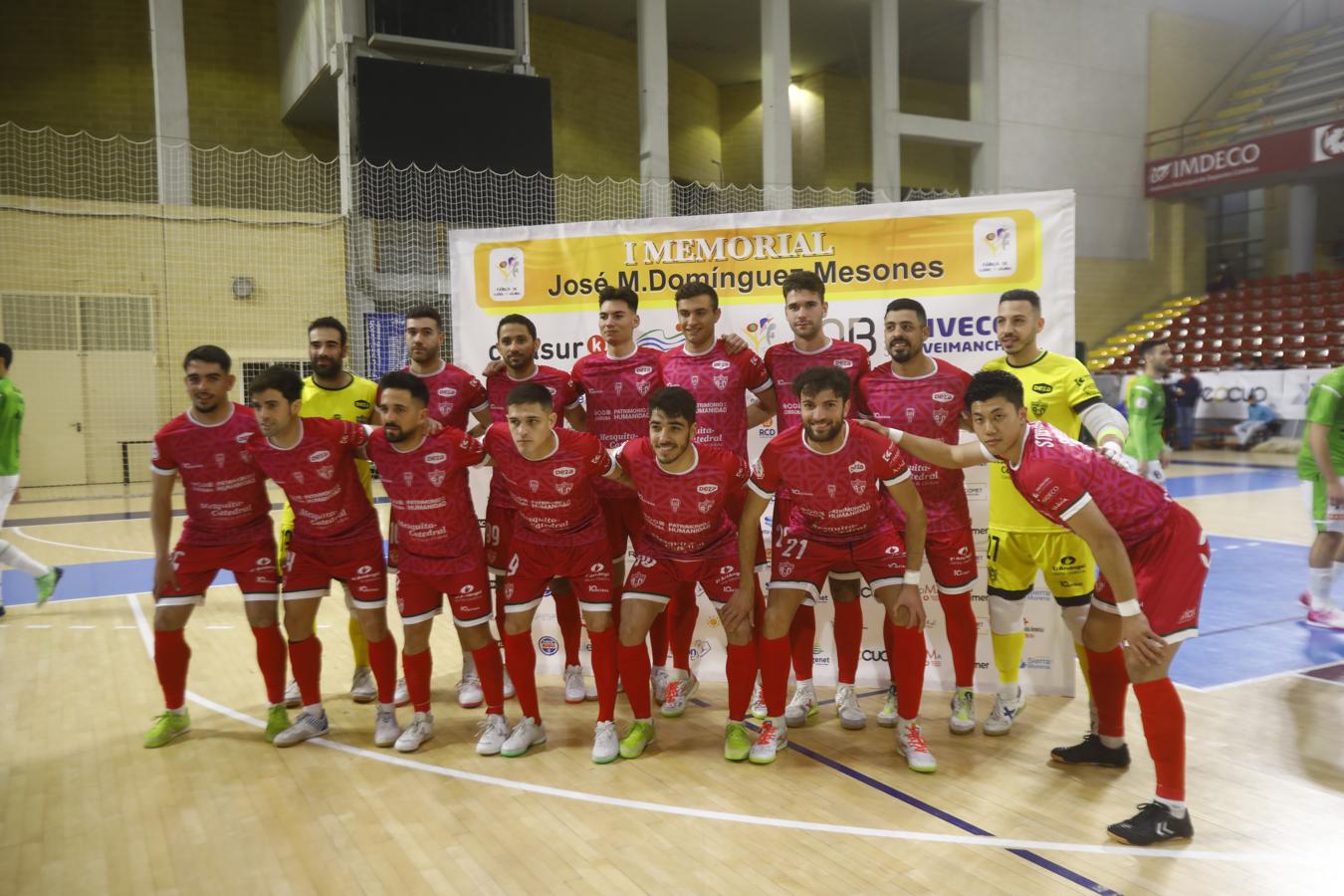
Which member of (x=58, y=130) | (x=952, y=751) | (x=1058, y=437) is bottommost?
(x=952, y=751)

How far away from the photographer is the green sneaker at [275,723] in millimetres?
4656

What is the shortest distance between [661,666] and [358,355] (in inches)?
440

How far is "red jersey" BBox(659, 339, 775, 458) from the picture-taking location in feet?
16.0

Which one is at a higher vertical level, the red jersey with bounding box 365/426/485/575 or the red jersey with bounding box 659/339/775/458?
the red jersey with bounding box 659/339/775/458

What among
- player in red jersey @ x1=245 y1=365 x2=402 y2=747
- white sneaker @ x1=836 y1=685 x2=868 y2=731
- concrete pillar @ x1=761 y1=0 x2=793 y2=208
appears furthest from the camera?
concrete pillar @ x1=761 y1=0 x2=793 y2=208

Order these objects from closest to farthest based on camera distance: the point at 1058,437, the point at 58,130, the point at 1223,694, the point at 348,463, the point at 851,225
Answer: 1. the point at 1058,437
2. the point at 348,463
3. the point at 1223,694
4. the point at 851,225
5. the point at 58,130

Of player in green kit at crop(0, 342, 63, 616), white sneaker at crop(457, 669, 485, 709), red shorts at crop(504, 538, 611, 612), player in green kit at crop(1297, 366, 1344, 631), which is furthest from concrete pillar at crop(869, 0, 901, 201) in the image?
red shorts at crop(504, 538, 611, 612)

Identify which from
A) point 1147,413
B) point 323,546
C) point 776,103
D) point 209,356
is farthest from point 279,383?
point 776,103

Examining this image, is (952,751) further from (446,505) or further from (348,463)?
(348,463)

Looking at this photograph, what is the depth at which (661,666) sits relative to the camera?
529cm

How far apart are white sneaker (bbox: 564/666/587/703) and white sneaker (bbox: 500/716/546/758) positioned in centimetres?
68

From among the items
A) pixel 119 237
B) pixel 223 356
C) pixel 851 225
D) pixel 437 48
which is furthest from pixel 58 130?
pixel 851 225

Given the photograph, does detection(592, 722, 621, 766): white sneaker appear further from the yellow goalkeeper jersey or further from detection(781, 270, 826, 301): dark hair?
detection(781, 270, 826, 301): dark hair

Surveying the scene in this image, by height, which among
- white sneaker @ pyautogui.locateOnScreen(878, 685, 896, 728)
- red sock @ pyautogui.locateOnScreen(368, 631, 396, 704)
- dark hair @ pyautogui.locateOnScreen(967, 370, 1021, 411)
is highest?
dark hair @ pyautogui.locateOnScreen(967, 370, 1021, 411)
